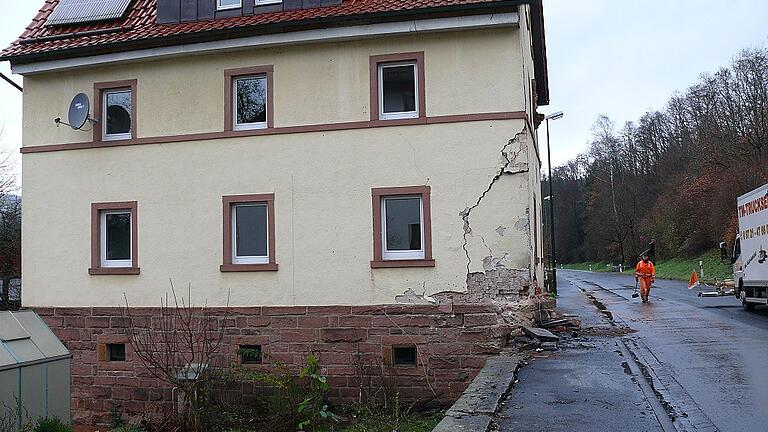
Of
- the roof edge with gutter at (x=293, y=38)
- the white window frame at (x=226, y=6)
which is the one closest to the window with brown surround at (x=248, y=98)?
the roof edge with gutter at (x=293, y=38)

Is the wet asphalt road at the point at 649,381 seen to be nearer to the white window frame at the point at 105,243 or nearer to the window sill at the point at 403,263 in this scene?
the window sill at the point at 403,263

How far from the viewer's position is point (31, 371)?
468 inches

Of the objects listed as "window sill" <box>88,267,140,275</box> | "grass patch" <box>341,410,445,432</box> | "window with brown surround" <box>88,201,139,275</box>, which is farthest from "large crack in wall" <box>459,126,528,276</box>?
"window with brown surround" <box>88,201,139,275</box>

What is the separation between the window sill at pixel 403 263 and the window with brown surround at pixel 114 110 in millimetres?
6032

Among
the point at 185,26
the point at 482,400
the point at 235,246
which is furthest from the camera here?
the point at 185,26

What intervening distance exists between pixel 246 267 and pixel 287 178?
6.39 feet

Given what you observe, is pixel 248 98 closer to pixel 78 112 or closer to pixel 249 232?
pixel 249 232

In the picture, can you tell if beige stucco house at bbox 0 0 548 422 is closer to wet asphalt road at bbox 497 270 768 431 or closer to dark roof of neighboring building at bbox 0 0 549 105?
dark roof of neighboring building at bbox 0 0 549 105

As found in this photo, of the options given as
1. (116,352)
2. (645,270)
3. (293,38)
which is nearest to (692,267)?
(645,270)

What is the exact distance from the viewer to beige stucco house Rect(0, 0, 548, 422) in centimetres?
1418

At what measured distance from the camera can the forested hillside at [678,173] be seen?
2039 inches

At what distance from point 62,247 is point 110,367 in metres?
2.78

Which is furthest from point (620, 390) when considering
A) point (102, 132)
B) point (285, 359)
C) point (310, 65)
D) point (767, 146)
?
point (767, 146)

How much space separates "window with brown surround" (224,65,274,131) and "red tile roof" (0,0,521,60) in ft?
3.09
